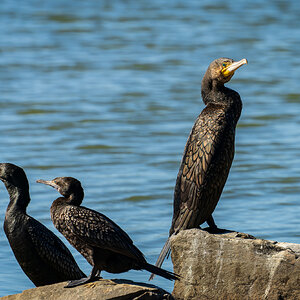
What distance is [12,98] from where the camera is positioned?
58.0ft

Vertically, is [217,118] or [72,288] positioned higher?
[217,118]

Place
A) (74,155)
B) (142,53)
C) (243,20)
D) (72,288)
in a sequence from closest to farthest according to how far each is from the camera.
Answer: (72,288), (74,155), (142,53), (243,20)

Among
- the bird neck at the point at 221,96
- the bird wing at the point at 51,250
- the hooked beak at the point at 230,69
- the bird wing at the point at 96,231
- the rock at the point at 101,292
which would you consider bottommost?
the rock at the point at 101,292

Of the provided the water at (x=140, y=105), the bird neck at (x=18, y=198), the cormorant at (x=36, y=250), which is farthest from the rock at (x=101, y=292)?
the water at (x=140, y=105)

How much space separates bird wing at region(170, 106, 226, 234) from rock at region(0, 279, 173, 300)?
923 millimetres

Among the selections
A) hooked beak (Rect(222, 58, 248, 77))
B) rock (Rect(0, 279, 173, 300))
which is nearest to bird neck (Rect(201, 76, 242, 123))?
hooked beak (Rect(222, 58, 248, 77))

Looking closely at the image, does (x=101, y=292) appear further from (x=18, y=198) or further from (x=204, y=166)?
(x=204, y=166)

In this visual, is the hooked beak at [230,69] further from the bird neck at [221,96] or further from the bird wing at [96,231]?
the bird wing at [96,231]

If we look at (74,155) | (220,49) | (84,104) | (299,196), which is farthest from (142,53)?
(299,196)

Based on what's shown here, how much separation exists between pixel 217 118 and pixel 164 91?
11.0 meters

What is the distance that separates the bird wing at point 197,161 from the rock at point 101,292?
92 cm

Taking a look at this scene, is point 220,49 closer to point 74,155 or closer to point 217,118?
point 74,155

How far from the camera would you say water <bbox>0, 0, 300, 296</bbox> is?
37.7 feet

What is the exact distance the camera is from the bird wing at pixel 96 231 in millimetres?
6961
